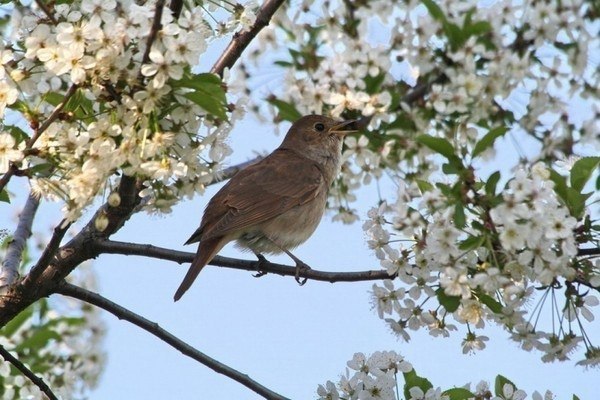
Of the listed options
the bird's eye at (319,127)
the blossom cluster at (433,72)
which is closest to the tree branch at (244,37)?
the blossom cluster at (433,72)

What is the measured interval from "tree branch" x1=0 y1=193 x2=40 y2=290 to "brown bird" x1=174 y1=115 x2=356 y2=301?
1192mm

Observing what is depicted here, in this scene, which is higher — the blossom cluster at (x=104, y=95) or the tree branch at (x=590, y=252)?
the blossom cluster at (x=104, y=95)

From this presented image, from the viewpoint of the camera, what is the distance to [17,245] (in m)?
6.29

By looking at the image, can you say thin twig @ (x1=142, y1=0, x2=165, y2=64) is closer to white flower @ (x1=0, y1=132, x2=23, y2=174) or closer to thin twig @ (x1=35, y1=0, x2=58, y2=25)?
thin twig @ (x1=35, y1=0, x2=58, y2=25)

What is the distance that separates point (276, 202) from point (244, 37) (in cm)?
251

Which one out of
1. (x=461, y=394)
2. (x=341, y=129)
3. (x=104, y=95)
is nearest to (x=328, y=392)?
(x=461, y=394)

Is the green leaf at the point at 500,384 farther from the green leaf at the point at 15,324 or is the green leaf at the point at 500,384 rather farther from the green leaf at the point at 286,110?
the green leaf at the point at 15,324

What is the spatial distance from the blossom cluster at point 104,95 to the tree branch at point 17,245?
1775 millimetres

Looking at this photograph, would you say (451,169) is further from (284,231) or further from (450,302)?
(284,231)

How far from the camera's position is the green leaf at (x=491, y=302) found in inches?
182

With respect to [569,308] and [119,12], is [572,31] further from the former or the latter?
[119,12]

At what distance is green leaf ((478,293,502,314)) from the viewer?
4.63m

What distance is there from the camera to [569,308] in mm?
4656

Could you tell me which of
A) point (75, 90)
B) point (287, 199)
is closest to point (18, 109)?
point (75, 90)
